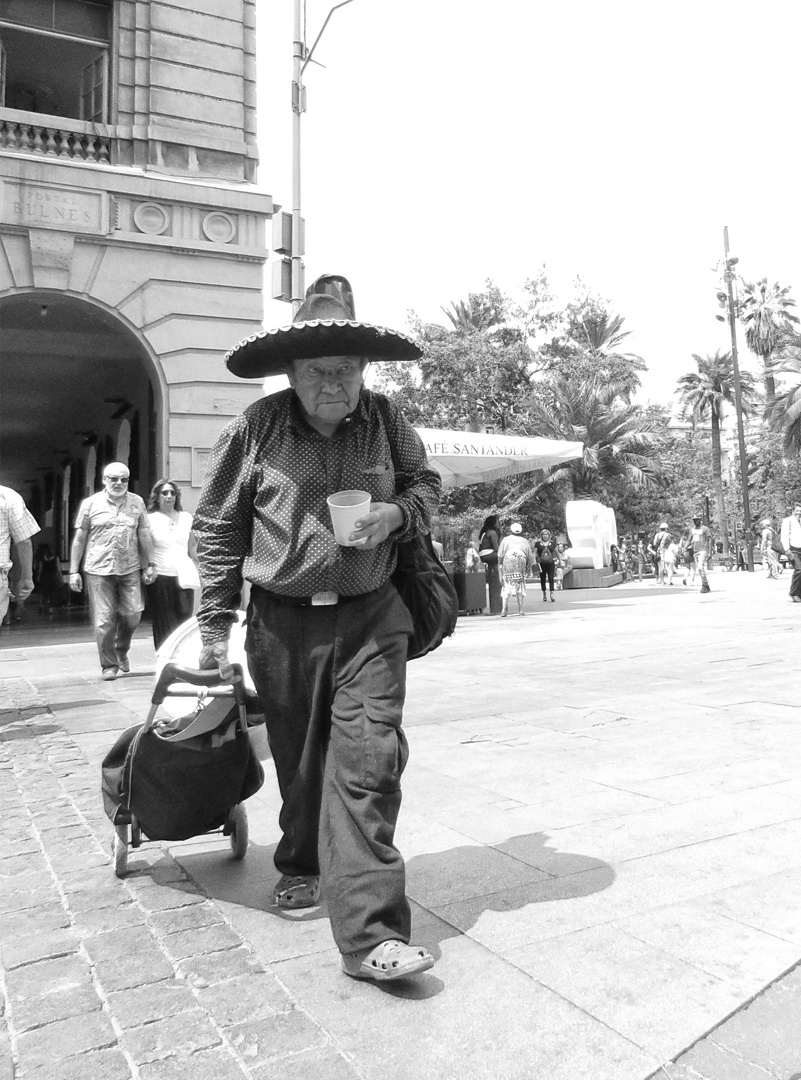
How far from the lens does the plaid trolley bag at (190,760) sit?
10.1 feet

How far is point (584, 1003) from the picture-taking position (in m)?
2.35

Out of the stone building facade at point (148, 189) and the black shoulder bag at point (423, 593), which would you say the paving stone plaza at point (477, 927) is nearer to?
the black shoulder bag at point (423, 593)

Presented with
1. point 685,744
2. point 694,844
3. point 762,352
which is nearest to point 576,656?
point 685,744

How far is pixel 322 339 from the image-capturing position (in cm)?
286

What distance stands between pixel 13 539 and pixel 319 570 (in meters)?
3.93

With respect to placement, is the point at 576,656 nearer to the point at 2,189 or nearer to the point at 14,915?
the point at 14,915

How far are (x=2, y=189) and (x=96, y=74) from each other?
2691 millimetres

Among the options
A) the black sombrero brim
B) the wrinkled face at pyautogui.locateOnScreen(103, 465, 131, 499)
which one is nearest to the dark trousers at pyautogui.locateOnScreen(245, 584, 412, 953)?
the black sombrero brim

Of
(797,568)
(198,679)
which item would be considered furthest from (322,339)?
(797,568)

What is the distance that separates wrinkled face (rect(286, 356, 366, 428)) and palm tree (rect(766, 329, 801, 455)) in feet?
118

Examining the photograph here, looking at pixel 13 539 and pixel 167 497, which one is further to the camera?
pixel 167 497

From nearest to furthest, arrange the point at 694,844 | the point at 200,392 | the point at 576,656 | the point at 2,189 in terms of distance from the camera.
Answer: the point at 694,844 < the point at 576,656 < the point at 2,189 < the point at 200,392

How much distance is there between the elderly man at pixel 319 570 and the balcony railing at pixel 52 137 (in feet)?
39.5

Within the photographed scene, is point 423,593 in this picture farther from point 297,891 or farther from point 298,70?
point 298,70
